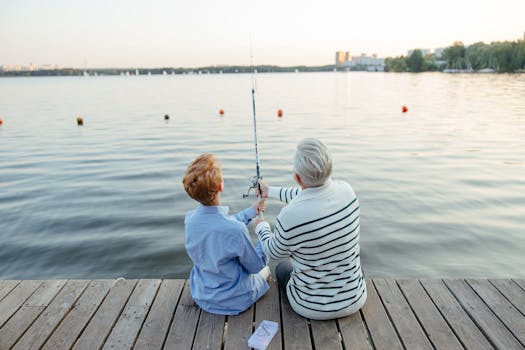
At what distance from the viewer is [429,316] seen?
3.27 m

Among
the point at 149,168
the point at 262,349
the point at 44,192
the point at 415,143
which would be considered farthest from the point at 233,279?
the point at 415,143

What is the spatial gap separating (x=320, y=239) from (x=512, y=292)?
2187 millimetres

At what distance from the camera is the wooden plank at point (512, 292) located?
344 centimetres

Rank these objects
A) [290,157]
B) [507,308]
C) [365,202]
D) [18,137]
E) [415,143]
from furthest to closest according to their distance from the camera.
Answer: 1. [18,137]
2. [415,143]
3. [290,157]
4. [365,202]
5. [507,308]

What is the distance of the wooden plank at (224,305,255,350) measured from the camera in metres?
2.94

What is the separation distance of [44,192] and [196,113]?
16.7 m

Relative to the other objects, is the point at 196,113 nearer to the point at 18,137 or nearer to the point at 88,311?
the point at 18,137

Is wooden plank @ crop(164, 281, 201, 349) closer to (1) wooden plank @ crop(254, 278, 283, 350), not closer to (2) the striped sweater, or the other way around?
(1) wooden plank @ crop(254, 278, 283, 350)

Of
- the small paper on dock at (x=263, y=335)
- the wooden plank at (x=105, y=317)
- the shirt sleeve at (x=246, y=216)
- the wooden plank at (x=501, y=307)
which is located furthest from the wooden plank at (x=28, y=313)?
the wooden plank at (x=501, y=307)

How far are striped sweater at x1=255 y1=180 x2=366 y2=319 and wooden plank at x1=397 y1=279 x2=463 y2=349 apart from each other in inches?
21.6

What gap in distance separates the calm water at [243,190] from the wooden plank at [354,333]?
2.63 metres

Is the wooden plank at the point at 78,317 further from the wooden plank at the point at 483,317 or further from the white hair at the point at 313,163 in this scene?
the wooden plank at the point at 483,317

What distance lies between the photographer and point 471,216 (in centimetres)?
738

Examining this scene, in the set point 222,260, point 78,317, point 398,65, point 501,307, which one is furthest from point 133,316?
point 398,65
